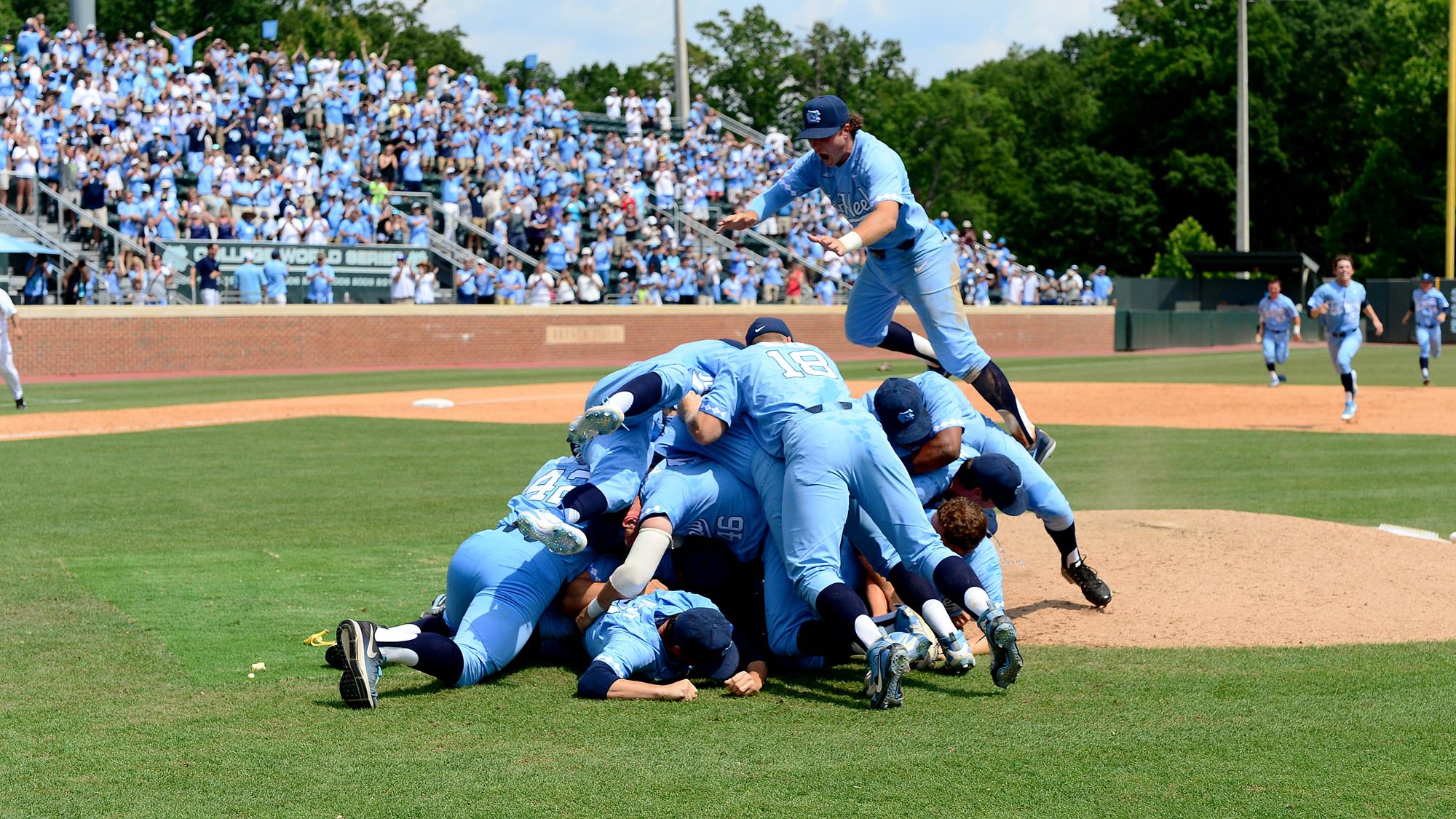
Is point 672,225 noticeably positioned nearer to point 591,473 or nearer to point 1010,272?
point 1010,272

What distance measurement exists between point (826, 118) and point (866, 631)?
11.9 feet

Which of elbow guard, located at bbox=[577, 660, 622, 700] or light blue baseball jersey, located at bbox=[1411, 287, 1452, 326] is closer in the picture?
elbow guard, located at bbox=[577, 660, 622, 700]

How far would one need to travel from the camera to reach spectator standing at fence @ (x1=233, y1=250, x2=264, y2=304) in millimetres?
32656

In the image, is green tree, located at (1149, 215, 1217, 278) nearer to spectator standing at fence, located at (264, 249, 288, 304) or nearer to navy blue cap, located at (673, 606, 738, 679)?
spectator standing at fence, located at (264, 249, 288, 304)

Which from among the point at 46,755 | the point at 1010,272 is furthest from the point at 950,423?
the point at 1010,272

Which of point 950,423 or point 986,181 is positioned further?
point 986,181

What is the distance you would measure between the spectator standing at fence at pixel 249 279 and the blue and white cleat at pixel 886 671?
2917 cm

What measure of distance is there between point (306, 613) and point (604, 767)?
340 centimetres

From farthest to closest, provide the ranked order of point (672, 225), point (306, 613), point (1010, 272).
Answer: point (1010, 272)
point (672, 225)
point (306, 613)

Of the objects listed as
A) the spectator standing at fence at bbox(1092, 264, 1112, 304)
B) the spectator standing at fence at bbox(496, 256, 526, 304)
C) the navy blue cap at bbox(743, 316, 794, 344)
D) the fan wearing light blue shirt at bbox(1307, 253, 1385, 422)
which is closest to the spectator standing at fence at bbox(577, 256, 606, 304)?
the spectator standing at fence at bbox(496, 256, 526, 304)

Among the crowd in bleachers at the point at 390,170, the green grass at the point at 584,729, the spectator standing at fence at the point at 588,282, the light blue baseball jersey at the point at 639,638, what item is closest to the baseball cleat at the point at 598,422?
the light blue baseball jersey at the point at 639,638

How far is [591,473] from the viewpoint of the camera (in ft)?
22.4

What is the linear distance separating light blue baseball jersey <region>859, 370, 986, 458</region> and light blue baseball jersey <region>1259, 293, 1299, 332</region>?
20581mm

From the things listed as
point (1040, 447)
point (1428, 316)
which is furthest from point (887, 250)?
point (1428, 316)
